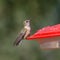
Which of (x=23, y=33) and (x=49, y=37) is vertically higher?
(x=49, y=37)

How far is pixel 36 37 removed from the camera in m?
5.04

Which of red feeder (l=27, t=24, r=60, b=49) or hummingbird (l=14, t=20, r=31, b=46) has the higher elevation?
red feeder (l=27, t=24, r=60, b=49)

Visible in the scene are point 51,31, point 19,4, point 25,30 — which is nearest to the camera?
point 51,31

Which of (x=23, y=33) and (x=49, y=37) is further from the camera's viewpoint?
(x=23, y=33)

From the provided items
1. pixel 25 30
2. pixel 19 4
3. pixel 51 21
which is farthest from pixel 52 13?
pixel 25 30

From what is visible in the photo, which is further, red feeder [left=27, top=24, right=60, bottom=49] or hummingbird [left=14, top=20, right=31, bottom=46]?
hummingbird [left=14, top=20, right=31, bottom=46]

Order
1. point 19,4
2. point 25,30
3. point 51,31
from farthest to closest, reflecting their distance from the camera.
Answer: point 19,4, point 25,30, point 51,31

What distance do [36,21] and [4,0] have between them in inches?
43.9

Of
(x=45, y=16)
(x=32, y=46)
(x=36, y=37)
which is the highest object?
(x=36, y=37)

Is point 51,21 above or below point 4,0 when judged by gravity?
below

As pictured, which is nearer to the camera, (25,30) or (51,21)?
(25,30)

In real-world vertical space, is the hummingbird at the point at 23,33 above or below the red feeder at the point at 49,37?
below

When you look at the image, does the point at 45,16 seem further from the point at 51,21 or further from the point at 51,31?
the point at 51,31

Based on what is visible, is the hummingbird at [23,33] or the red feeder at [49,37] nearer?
the red feeder at [49,37]
